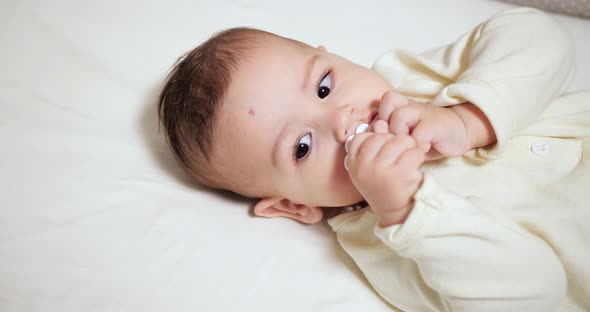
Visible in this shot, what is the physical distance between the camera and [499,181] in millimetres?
1068

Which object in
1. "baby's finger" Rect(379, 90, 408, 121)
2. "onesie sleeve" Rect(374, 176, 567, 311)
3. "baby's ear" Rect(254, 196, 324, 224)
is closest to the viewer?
"onesie sleeve" Rect(374, 176, 567, 311)

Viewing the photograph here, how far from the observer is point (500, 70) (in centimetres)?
108

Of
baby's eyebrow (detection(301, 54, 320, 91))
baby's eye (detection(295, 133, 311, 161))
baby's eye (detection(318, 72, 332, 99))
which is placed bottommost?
baby's eye (detection(295, 133, 311, 161))

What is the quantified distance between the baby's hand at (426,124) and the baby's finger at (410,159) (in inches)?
2.6

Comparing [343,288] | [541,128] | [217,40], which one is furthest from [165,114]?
[541,128]

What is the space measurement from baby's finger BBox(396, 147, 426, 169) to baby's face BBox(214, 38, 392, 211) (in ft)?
0.47

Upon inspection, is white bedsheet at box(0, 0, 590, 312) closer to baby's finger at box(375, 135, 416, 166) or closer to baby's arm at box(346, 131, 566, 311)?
baby's arm at box(346, 131, 566, 311)

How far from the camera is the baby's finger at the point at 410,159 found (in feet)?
3.01

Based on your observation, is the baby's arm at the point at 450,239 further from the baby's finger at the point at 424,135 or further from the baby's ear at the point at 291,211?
the baby's ear at the point at 291,211

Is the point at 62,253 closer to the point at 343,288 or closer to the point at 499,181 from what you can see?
the point at 343,288

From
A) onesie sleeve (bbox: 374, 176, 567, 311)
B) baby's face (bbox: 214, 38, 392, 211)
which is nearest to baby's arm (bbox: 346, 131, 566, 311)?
onesie sleeve (bbox: 374, 176, 567, 311)

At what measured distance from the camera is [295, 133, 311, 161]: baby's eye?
1.08 m

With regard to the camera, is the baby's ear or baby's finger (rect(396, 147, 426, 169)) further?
the baby's ear

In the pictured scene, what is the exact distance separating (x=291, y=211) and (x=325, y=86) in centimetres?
31
